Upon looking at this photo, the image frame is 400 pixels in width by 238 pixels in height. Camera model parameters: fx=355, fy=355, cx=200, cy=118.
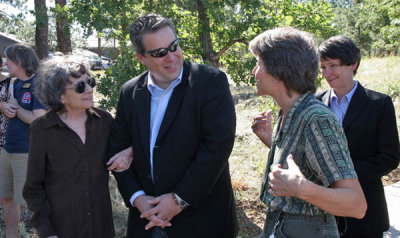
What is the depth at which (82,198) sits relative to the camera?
2467 millimetres

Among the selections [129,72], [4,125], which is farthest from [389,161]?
[4,125]

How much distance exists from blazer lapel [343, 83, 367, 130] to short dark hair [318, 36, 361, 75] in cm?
24

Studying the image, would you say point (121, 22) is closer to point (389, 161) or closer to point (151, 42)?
point (151, 42)

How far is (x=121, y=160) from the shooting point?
2.34 meters

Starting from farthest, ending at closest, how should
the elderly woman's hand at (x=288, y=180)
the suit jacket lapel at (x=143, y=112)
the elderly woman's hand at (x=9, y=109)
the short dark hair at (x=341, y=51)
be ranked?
the elderly woman's hand at (x=9, y=109) < the short dark hair at (x=341, y=51) < the suit jacket lapel at (x=143, y=112) < the elderly woman's hand at (x=288, y=180)

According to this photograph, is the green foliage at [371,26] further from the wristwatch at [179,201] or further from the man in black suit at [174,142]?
the wristwatch at [179,201]

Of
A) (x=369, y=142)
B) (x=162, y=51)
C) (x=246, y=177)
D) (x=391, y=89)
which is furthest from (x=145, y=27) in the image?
(x=391, y=89)

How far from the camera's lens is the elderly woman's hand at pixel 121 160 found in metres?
2.33

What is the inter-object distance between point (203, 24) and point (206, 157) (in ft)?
10.9

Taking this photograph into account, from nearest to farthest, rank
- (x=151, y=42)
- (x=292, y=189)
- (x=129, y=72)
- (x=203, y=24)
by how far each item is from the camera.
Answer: (x=292, y=189) → (x=151, y=42) → (x=129, y=72) → (x=203, y=24)

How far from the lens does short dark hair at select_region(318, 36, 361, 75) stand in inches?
99.4

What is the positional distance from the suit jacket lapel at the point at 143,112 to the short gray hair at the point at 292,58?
0.86 metres

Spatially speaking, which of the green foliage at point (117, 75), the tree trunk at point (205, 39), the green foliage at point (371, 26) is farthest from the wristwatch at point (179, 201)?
the green foliage at point (371, 26)

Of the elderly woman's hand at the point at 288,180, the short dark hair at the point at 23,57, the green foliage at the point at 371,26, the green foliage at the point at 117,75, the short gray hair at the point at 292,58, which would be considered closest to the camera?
the elderly woman's hand at the point at 288,180
